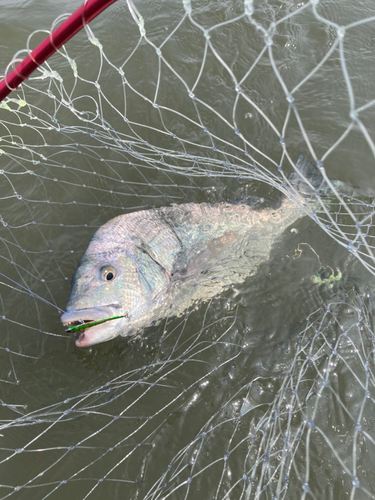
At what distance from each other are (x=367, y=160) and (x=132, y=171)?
133 inches

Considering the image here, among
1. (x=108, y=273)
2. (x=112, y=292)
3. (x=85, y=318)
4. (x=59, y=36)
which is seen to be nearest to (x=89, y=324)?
(x=85, y=318)

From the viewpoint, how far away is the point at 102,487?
2.82m

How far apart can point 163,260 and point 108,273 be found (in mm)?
601

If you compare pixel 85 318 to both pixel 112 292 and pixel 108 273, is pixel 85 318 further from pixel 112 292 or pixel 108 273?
pixel 108 273

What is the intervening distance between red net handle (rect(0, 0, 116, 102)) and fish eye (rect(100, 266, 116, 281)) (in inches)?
62.5

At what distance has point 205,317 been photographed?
3.65 meters

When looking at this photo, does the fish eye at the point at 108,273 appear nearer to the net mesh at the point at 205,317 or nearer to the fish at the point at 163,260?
the fish at the point at 163,260

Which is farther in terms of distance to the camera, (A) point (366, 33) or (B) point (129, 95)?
(A) point (366, 33)

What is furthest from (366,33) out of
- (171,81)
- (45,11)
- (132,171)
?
(45,11)

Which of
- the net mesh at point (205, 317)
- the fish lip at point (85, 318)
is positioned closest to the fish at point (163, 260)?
the fish lip at point (85, 318)

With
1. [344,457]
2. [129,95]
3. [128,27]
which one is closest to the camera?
[344,457]

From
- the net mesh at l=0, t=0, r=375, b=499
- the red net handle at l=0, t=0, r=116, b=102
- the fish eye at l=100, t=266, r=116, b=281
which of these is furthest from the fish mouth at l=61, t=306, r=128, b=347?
the red net handle at l=0, t=0, r=116, b=102

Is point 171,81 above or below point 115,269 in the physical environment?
above

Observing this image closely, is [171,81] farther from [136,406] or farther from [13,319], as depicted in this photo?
[136,406]
